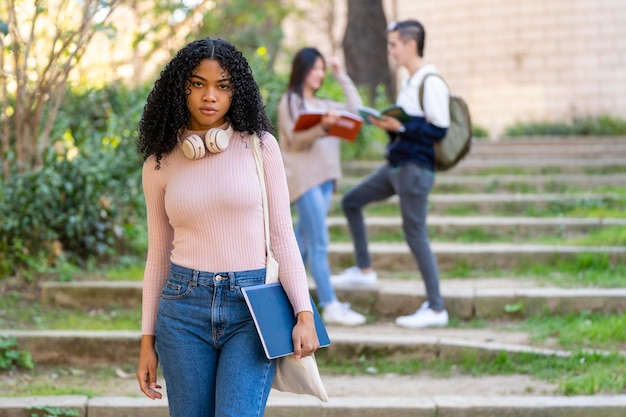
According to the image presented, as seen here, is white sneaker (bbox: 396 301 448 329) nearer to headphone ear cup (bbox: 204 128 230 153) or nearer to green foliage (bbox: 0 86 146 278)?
green foliage (bbox: 0 86 146 278)

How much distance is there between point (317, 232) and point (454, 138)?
114cm

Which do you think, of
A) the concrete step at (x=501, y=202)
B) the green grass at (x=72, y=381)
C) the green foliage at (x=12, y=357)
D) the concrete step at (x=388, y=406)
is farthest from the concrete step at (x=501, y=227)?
the concrete step at (x=388, y=406)

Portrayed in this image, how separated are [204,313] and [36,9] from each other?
4.42 meters

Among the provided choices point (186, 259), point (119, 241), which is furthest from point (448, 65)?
point (186, 259)

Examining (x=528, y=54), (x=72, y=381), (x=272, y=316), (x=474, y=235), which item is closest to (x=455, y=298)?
(x=474, y=235)

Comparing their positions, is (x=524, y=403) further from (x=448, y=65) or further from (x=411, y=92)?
(x=448, y=65)

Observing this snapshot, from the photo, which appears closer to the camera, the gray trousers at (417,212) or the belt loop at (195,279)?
the belt loop at (195,279)

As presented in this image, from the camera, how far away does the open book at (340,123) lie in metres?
6.05

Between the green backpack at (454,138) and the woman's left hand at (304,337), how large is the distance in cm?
351

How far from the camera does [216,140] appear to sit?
292 centimetres

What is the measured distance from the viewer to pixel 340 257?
7.85m

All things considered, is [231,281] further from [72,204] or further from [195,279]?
[72,204]

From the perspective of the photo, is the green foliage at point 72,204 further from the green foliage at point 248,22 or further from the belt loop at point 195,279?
the green foliage at point 248,22

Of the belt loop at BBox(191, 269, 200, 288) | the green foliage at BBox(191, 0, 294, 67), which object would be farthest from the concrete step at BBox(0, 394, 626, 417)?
the green foliage at BBox(191, 0, 294, 67)
